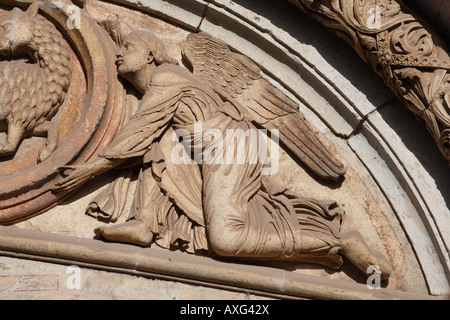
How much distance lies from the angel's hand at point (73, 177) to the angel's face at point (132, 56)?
665 mm

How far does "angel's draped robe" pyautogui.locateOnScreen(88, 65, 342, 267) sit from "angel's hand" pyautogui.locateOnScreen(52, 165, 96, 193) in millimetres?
123

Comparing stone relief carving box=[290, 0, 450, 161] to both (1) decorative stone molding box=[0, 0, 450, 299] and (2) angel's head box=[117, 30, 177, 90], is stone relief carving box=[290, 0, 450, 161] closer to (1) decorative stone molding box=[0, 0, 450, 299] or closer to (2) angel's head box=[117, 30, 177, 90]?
(1) decorative stone molding box=[0, 0, 450, 299]

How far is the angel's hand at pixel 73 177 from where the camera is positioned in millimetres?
4480

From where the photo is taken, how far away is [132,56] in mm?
4797

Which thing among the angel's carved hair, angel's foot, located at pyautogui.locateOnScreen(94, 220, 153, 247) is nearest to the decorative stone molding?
angel's foot, located at pyautogui.locateOnScreen(94, 220, 153, 247)

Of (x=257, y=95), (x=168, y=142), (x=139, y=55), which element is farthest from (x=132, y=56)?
(x=257, y=95)

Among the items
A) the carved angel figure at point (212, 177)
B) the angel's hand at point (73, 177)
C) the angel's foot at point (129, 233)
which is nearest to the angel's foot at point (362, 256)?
the carved angel figure at point (212, 177)

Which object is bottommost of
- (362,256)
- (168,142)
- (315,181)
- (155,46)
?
(362,256)

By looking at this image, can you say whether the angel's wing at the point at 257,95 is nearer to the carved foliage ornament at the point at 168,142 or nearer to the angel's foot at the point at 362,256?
the carved foliage ornament at the point at 168,142

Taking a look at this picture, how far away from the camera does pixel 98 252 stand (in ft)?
14.3

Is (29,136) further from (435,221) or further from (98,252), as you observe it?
(435,221)

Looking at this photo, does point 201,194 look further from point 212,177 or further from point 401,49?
point 401,49

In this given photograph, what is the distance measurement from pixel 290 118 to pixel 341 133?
33cm

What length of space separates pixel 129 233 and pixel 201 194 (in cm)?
49
